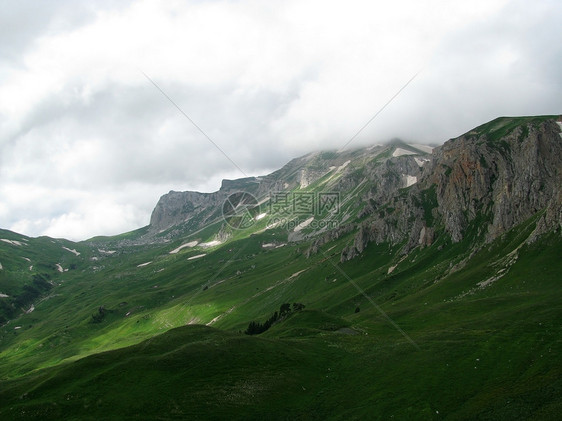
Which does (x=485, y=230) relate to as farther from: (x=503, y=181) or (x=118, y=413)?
(x=118, y=413)

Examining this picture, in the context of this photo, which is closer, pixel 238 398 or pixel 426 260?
pixel 238 398

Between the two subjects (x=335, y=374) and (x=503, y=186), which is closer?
(x=335, y=374)

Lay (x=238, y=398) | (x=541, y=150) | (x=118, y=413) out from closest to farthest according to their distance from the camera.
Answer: (x=118, y=413) < (x=238, y=398) < (x=541, y=150)

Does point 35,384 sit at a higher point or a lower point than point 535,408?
higher

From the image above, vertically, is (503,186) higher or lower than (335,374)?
higher

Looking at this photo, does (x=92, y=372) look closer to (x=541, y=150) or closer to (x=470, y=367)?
(x=470, y=367)

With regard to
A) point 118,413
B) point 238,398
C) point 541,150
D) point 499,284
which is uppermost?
point 541,150

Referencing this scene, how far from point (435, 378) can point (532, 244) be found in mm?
81436

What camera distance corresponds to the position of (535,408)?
3809 centimetres

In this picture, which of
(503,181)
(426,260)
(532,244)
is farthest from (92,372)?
(503,181)

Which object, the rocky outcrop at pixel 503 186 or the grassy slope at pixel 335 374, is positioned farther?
the rocky outcrop at pixel 503 186

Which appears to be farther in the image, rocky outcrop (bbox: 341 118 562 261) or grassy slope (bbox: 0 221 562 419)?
rocky outcrop (bbox: 341 118 562 261)

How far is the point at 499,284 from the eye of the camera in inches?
4070

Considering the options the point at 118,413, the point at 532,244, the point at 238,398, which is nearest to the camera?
the point at 118,413
